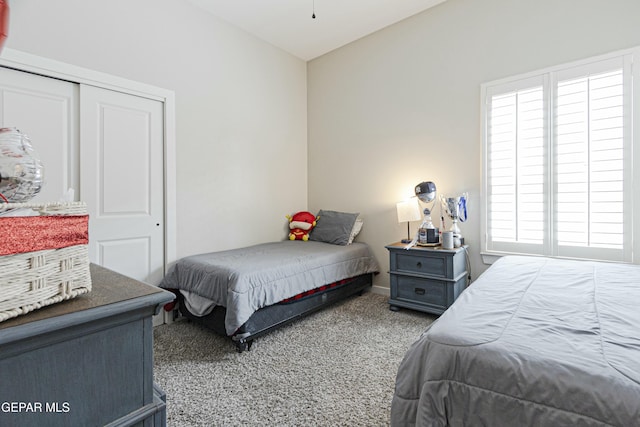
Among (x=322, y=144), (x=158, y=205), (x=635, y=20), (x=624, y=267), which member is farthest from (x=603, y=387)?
(x=322, y=144)

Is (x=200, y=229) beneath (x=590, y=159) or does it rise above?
beneath

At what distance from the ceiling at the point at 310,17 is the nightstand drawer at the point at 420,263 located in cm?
251

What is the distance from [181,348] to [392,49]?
11.9 feet

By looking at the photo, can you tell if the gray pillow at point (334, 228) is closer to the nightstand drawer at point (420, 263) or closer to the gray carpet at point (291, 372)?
the nightstand drawer at point (420, 263)

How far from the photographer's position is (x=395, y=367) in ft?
6.59

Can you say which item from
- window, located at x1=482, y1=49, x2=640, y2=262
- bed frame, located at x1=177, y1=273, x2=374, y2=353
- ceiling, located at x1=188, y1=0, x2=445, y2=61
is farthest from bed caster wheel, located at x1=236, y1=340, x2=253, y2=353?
ceiling, located at x1=188, y1=0, x2=445, y2=61

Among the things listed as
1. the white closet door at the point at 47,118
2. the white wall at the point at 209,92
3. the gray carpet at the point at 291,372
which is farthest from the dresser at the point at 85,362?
the white wall at the point at 209,92

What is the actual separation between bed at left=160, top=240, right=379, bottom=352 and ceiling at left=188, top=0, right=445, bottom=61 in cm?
246

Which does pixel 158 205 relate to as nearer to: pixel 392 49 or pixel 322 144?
pixel 322 144

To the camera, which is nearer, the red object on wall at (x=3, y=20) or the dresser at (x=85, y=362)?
the dresser at (x=85, y=362)

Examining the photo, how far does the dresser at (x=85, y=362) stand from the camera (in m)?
0.50

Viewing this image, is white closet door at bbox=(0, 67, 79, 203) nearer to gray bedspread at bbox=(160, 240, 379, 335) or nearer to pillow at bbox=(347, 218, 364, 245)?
gray bedspread at bbox=(160, 240, 379, 335)

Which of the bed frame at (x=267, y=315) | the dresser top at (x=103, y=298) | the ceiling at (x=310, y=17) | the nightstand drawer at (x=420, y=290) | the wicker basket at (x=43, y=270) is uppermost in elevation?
the ceiling at (x=310, y=17)

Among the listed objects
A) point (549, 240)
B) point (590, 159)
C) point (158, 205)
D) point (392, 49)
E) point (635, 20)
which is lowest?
point (549, 240)
